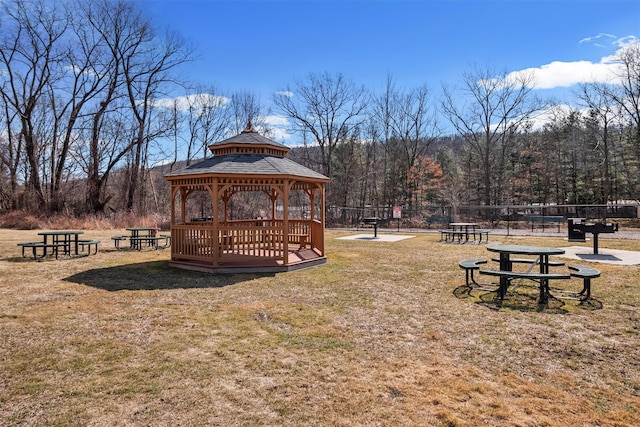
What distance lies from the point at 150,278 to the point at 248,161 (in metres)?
3.67

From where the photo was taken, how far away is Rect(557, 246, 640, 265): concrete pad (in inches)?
380

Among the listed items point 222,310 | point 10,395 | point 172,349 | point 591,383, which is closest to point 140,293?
point 222,310

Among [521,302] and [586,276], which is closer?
[586,276]

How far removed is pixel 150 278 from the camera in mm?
8383

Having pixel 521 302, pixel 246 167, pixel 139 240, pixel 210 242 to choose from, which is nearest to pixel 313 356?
pixel 521 302

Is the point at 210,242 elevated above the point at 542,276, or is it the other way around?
→ the point at 210,242

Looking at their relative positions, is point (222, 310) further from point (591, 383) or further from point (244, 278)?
point (591, 383)

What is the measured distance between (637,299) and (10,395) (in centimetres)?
831

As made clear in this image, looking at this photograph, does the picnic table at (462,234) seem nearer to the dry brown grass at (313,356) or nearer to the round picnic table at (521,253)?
the dry brown grass at (313,356)

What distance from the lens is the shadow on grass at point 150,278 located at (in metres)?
7.62

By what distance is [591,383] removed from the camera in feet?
11.3

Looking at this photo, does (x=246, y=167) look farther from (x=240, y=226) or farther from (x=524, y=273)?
(x=524, y=273)

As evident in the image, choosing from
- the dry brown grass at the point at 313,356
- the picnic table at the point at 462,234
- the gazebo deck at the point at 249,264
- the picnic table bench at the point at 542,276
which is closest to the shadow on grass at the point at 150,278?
the dry brown grass at the point at 313,356

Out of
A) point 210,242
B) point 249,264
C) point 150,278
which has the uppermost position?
point 210,242
